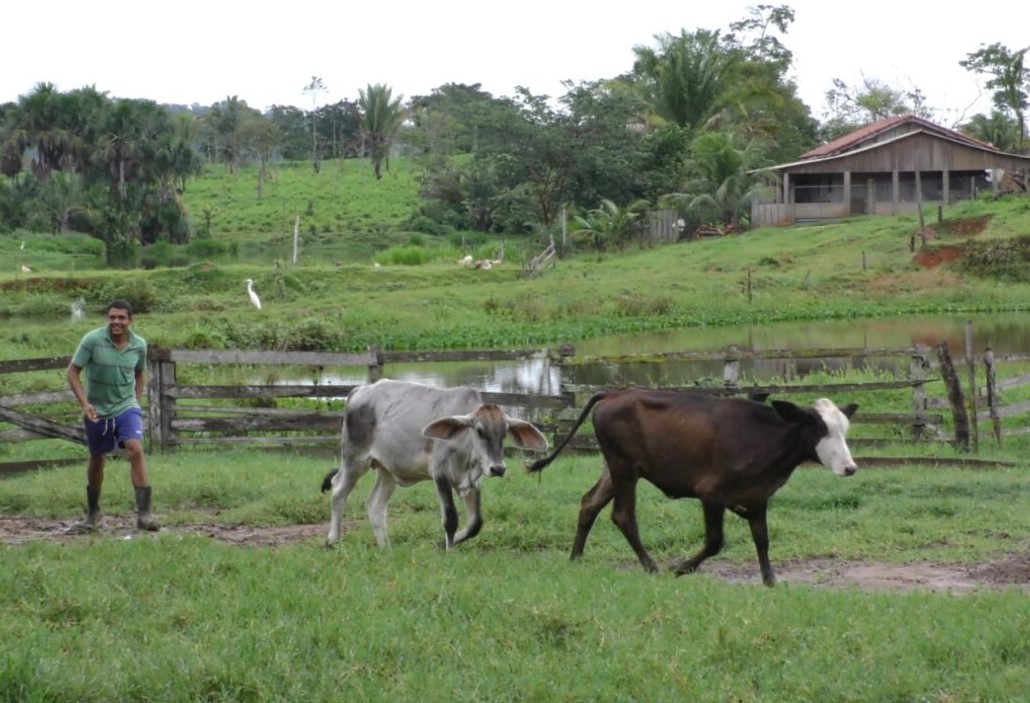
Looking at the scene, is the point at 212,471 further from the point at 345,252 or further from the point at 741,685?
the point at 345,252

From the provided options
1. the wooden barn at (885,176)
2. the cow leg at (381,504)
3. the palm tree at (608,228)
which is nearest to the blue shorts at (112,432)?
the cow leg at (381,504)

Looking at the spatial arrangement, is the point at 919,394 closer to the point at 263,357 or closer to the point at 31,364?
the point at 263,357

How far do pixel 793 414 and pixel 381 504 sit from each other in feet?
10.5

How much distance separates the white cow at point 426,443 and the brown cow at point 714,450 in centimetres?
81

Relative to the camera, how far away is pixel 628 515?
375 inches

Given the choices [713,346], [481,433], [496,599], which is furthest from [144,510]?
[713,346]

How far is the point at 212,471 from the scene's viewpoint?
13.9m

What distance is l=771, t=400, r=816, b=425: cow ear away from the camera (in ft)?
29.5

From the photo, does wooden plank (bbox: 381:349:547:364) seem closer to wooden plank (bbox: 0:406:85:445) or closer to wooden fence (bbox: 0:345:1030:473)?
wooden fence (bbox: 0:345:1030:473)

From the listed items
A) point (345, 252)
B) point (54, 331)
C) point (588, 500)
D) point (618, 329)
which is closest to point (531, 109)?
point (345, 252)

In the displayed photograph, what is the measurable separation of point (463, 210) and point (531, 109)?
441 inches

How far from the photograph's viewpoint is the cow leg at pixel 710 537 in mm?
9086

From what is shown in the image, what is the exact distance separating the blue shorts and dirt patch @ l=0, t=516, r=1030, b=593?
70cm

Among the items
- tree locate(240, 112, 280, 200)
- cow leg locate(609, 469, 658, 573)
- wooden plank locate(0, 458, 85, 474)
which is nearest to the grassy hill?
wooden plank locate(0, 458, 85, 474)
